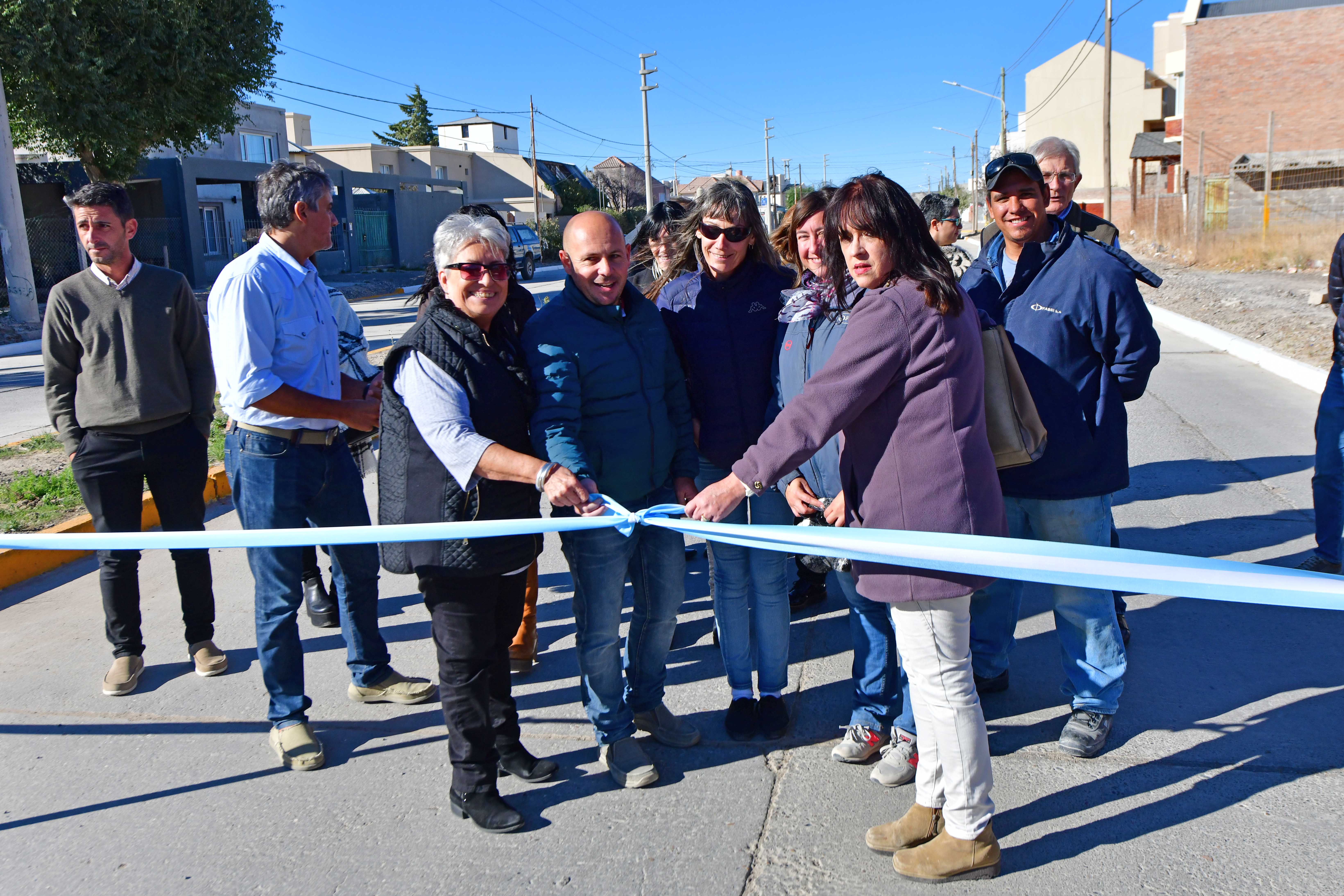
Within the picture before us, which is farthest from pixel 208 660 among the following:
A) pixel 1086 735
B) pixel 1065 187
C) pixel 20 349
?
pixel 20 349

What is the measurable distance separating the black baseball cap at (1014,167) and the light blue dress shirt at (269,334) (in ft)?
8.40

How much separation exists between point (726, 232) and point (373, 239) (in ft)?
131

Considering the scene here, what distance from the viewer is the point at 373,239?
133 feet

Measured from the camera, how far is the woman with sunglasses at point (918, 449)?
2650mm

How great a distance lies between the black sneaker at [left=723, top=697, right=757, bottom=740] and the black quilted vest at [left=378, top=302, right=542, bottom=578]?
3.68 ft

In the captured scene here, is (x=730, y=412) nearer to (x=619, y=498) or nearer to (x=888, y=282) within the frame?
(x=619, y=498)

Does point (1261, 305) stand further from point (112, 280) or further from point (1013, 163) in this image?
point (112, 280)

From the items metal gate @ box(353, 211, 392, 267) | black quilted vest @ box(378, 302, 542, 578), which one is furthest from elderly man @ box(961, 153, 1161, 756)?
metal gate @ box(353, 211, 392, 267)

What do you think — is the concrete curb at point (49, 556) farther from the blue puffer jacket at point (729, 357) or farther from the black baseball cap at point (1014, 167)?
the black baseball cap at point (1014, 167)

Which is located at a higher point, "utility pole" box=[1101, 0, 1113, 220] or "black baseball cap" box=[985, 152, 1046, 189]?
"utility pole" box=[1101, 0, 1113, 220]

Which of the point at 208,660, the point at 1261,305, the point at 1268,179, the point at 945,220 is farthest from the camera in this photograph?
the point at 1268,179

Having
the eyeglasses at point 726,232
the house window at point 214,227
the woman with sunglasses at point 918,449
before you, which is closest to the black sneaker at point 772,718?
the woman with sunglasses at point 918,449

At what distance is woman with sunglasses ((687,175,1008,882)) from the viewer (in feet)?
8.70

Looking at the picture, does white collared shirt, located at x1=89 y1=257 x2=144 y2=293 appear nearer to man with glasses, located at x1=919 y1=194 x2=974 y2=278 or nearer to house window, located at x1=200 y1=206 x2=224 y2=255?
man with glasses, located at x1=919 y1=194 x2=974 y2=278
